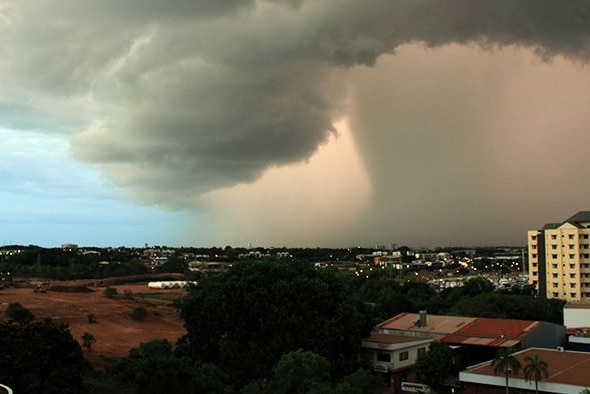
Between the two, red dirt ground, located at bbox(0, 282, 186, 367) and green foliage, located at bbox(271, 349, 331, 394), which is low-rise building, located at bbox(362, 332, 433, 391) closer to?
green foliage, located at bbox(271, 349, 331, 394)

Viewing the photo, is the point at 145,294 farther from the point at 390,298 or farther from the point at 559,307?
the point at 559,307

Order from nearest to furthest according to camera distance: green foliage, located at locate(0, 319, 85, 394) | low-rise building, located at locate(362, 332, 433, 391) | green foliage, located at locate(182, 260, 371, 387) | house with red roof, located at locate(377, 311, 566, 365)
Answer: green foliage, located at locate(0, 319, 85, 394) < green foliage, located at locate(182, 260, 371, 387) < low-rise building, located at locate(362, 332, 433, 391) < house with red roof, located at locate(377, 311, 566, 365)

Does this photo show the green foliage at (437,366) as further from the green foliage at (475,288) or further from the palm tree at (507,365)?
the green foliage at (475,288)

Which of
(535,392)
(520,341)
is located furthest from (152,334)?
(535,392)

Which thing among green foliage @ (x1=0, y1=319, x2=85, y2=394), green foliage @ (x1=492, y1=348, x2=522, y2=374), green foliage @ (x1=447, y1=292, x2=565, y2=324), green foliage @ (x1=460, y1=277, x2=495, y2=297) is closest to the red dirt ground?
green foliage @ (x1=0, y1=319, x2=85, y2=394)

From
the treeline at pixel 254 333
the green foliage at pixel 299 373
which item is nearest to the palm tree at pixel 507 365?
the treeline at pixel 254 333

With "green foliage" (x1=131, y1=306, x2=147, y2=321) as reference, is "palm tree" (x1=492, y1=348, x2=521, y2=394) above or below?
above
